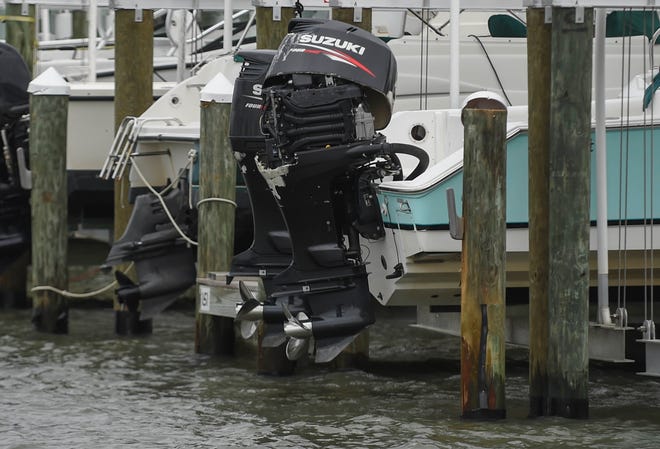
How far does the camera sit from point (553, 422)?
7.87 meters

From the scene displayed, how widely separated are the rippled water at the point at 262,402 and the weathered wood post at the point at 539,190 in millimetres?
385

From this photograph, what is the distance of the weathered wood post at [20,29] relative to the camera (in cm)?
1297

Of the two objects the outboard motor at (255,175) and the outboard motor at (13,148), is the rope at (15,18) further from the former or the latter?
the outboard motor at (255,175)

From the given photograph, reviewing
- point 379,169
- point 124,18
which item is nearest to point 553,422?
point 379,169

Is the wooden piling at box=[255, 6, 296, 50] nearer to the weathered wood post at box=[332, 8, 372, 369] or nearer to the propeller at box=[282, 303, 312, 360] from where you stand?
the weathered wood post at box=[332, 8, 372, 369]

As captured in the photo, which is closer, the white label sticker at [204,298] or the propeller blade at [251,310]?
the propeller blade at [251,310]

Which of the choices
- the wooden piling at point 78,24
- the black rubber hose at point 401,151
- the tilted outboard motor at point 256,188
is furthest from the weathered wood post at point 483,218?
the wooden piling at point 78,24

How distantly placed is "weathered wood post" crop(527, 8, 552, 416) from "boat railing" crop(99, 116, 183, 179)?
406 cm

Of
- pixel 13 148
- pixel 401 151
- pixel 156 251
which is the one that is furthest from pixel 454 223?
pixel 13 148

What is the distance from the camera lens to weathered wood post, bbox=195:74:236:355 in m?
10.0

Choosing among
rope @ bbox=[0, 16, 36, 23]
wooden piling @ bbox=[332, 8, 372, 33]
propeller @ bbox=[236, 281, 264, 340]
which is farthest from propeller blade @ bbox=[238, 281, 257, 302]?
rope @ bbox=[0, 16, 36, 23]

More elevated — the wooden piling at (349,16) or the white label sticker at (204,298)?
the wooden piling at (349,16)

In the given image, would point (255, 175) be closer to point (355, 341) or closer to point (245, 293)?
point (245, 293)

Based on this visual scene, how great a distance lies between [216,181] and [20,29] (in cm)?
365
